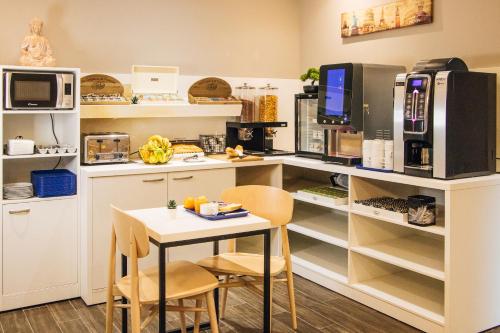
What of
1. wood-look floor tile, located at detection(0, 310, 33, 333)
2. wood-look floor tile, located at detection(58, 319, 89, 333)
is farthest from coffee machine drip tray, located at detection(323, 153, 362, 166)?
wood-look floor tile, located at detection(0, 310, 33, 333)

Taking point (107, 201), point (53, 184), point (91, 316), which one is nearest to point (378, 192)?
point (107, 201)

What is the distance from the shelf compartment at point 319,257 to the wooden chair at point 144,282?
1.43 metres

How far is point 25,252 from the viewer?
376cm

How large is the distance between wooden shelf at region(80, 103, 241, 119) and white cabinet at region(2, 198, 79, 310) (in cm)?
67

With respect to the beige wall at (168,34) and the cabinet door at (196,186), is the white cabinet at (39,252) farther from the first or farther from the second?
the beige wall at (168,34)

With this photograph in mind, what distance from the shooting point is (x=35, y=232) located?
3785mm

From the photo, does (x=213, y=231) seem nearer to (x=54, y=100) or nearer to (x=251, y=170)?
(x=54, y=100)

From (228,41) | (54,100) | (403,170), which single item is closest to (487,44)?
(403,170)

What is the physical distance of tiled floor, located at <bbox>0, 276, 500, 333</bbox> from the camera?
3439 millimetres

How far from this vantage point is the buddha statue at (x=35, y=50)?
152 inches

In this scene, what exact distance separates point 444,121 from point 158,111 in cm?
218

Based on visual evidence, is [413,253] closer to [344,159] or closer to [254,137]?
[344,159]

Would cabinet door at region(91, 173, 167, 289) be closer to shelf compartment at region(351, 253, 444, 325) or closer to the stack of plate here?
the stack of plate

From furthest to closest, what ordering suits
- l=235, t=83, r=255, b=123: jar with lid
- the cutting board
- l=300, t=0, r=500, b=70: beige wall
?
1. l=235, t=83, r=255, b=123: jar with lid
2. the cutting board
3. l=300, t=0, r=500, b=70: beige wall
